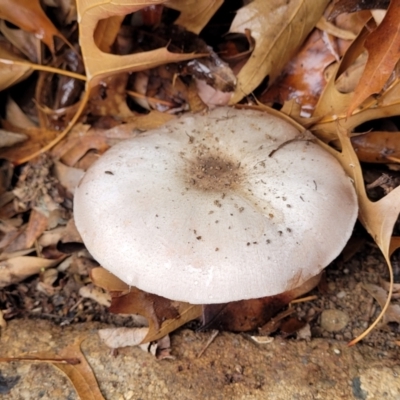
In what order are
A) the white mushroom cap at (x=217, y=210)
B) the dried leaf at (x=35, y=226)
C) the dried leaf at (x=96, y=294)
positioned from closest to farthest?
the white mushroom cap at (x=217, y=210) → the dried leaf at (x=96, y=294) → the dried leaf at (x=35, y=226)

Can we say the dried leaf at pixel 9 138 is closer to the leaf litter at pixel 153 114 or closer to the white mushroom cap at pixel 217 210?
the leaf litter at pixel 153 114

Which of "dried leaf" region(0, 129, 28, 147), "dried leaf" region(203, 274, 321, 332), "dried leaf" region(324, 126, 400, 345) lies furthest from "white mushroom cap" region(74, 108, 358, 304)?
"dried leaf" region(0, 129, 28, 147)

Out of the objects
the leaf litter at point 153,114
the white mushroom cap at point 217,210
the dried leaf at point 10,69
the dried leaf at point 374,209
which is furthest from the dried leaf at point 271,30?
the dried leaf at point 10,69

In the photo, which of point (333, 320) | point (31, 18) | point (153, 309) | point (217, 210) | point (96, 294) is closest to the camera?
point (217, 210)

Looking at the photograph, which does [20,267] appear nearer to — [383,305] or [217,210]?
[217,210]

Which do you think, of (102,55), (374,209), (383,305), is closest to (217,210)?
(374,209)

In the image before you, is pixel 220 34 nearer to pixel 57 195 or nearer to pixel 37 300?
pixel 57 195
